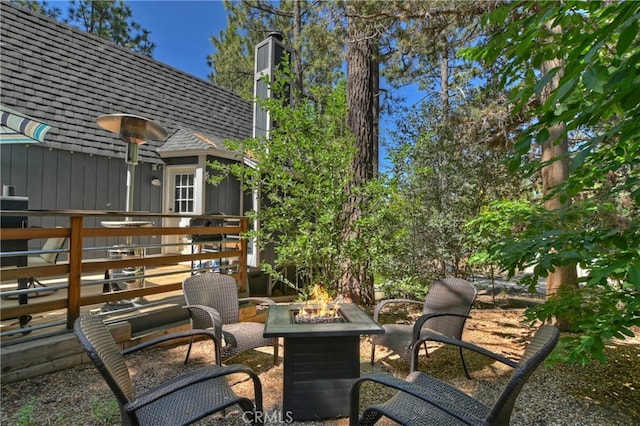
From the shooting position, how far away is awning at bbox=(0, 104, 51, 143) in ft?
12.3

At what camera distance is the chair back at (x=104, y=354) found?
1610mm

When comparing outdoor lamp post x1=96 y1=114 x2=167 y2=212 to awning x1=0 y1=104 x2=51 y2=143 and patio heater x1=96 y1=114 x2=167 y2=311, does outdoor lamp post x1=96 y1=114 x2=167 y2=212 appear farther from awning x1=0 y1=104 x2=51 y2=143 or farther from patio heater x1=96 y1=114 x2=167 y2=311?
awning x1=0 y1=104 x2=51 y2=143

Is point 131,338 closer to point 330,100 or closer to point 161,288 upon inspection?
point 161,288

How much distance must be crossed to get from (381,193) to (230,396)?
2.95 m

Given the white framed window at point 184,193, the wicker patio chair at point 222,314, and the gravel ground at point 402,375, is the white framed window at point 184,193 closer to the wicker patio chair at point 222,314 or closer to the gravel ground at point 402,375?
the wicker patio chair at point 222,314

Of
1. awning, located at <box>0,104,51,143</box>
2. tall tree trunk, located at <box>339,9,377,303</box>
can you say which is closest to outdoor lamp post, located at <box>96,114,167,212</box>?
awning, located at <box>0,104,51,143</box>

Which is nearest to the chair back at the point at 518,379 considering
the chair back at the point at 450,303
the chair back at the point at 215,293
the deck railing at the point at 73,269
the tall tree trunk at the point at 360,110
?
the chair back at the point at 450,303

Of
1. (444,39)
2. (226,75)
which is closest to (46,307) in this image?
(444,39)

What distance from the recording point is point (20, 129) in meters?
3.74

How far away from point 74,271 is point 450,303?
391 cm

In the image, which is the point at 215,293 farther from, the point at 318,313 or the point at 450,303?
the point at 450,303

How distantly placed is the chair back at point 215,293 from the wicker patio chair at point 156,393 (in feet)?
4.64

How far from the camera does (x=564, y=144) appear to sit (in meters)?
4.66

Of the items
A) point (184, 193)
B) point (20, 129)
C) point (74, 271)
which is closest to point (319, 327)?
point (74, 271)
